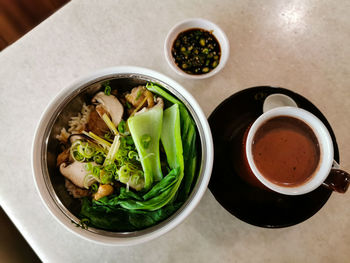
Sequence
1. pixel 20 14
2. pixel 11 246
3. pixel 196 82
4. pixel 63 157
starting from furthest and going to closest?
pixel 20 14, pixel 11 246, pixel 196 82, pixel 63 157

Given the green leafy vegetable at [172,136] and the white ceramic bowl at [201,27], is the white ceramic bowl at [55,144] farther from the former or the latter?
the white ceramic bowl at [201,27]

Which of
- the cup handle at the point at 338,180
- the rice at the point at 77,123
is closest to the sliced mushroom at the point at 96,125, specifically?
the rice at the point at 77,123

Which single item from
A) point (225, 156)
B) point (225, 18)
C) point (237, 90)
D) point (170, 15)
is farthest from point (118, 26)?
point (225, 156)

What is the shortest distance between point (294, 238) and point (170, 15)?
1052mm

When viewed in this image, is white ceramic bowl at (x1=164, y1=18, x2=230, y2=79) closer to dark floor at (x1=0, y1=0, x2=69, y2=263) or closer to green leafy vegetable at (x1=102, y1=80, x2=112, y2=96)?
green leafy vegetable at (x1=102, y1=80, x2=112, y2=96)

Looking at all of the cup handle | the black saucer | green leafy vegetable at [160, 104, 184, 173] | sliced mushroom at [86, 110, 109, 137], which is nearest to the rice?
sliced mushroom at [86, 110, 109, 137]

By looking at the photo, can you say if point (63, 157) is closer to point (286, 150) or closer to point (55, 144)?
point (55, 144)

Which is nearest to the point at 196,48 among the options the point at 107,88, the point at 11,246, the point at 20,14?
the point at 107,88

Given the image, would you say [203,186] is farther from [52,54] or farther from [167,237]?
[52,54]

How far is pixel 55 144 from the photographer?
104 centimetres

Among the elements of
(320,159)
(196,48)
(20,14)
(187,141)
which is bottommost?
(320,159)

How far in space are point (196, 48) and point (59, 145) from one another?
26.1 inches

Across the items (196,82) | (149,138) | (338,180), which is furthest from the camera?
(196,82)

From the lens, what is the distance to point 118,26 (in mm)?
1212
